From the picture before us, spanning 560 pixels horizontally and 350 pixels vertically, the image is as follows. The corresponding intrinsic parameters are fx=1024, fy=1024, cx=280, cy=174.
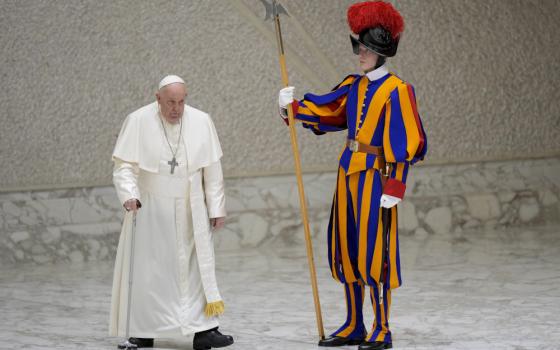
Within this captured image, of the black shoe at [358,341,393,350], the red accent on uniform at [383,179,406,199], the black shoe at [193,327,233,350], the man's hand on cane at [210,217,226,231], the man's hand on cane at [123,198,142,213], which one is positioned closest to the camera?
the red accent on uniform at [383,179,406,199]

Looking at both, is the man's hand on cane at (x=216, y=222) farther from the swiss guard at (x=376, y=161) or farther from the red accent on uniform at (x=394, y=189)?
the red accent on uniform at (x=394, y=189)

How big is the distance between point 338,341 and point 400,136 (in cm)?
99

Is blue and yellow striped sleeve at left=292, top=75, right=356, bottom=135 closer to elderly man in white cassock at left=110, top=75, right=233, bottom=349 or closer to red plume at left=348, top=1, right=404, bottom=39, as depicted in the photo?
red plume at left=348, top=1, right=404, bottom=39

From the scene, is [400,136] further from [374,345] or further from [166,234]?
[166,234]

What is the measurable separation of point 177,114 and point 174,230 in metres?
0.54

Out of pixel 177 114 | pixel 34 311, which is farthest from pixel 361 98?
pixel 34 311

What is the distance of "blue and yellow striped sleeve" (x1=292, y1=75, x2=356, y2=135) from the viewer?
466 centimetres

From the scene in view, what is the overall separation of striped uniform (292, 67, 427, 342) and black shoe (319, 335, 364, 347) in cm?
17

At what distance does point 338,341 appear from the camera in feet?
15.3

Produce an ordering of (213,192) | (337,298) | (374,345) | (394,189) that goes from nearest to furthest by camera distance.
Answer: (394,189) → (374,345) → (213,192) → (337,298)

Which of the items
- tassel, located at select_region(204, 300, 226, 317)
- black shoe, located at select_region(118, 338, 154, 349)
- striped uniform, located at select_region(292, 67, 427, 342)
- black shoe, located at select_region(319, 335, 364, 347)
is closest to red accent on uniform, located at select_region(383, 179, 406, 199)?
striped uniform, located at select_region(292, 67, 427, 342)

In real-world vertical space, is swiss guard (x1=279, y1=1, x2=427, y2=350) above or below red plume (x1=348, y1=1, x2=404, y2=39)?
below

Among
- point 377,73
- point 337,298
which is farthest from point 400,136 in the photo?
point 337,298

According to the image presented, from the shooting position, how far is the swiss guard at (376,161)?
441 cm
